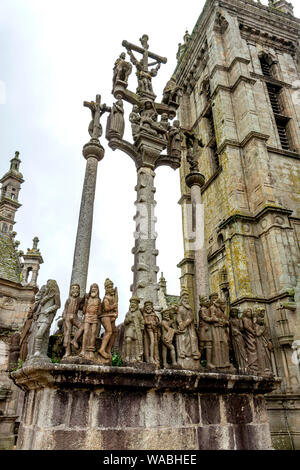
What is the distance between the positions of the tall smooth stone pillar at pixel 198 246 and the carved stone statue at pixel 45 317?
361 centimetres

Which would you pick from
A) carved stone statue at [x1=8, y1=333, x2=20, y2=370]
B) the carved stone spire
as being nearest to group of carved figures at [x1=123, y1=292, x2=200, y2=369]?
carved stone statue at [x1=8, y1=333, x2=20, y2=370]

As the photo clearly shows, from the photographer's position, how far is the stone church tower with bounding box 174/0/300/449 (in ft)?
40.7

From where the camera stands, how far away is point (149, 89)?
33.6 ft

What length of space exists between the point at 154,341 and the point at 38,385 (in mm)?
1867

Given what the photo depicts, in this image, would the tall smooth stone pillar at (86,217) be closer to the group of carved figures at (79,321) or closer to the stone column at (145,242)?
the stone column at (145,242)

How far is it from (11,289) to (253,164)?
13290 mm

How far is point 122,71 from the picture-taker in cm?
980

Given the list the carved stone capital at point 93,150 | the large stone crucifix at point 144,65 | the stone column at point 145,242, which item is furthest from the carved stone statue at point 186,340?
the large stone crucifix at point 144,65

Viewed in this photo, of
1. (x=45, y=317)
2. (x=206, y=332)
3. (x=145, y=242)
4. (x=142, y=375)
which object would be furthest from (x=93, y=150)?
(x=142, y=375)

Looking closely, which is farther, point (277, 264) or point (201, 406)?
point (277, 264)

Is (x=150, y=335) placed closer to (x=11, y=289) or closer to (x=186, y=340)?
(x=186, y=340)

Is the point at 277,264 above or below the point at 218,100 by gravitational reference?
below

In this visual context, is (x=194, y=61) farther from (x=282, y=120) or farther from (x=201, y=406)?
(x=201, y=406)
